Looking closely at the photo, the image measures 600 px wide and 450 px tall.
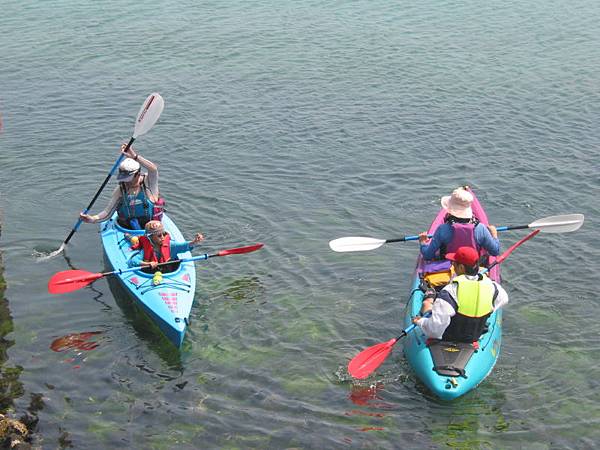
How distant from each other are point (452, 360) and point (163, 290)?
3.56 metres

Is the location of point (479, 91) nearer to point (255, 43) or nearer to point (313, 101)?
point (313, 101)

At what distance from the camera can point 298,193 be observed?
14.0 meters

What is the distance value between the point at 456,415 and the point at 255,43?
15410mm

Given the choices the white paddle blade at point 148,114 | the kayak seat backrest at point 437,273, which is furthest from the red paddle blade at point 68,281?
the kayak seat backrest at point 437,273

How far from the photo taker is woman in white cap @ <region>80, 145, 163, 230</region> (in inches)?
436

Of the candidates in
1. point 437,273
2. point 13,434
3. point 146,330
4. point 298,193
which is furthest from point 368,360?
point 298,193

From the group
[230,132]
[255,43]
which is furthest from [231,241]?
[255,43]

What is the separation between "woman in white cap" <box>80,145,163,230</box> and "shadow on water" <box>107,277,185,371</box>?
91 cm

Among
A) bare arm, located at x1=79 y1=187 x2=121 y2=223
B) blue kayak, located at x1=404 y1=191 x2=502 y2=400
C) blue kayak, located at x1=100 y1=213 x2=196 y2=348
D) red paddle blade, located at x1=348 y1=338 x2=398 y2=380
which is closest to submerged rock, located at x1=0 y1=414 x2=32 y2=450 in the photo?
blue kayak, located at x1=100 y1=213 x2=196 y2=348

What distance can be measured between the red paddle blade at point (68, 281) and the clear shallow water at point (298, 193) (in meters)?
0.41

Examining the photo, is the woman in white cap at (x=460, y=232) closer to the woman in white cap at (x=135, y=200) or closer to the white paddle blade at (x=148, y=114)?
the woman in white cap at (x=135, y=200)

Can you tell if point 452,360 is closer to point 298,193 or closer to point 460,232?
point 460,232

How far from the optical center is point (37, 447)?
784 cm

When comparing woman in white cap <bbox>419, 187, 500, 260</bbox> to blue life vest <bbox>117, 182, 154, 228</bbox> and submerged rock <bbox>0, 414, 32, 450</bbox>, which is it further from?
submerged rock <bbox>0, 414, 32, 450</bbox>
